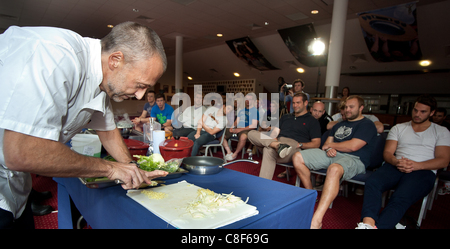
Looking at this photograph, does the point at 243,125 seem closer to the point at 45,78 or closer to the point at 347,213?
the point at 347,213

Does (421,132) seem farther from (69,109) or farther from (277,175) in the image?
(69,109)

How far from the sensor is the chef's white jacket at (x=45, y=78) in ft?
2.08

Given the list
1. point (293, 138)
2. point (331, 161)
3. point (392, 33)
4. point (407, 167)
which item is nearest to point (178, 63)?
point (392, 33)

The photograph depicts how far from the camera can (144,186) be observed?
1108mm

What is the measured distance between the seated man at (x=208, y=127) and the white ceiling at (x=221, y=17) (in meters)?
3.57

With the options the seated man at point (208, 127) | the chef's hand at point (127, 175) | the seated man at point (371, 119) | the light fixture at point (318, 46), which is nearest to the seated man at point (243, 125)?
the seated man at point (208, 127)

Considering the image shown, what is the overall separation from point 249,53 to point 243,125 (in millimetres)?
6761

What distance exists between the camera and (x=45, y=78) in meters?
0.66

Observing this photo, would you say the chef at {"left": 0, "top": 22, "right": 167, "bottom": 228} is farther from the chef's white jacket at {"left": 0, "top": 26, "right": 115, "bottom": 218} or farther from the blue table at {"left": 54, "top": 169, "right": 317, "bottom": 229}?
the blue table at {"left": 54, "top": 169, "right": 317, "bottom": 229}

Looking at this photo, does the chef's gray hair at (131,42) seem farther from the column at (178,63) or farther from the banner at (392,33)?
the column at (178,63)

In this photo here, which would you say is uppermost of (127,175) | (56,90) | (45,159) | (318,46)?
(318,46)
